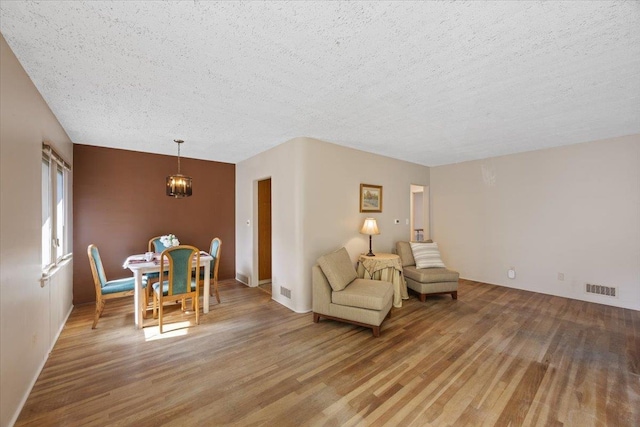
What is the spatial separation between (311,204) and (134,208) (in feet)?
10.6

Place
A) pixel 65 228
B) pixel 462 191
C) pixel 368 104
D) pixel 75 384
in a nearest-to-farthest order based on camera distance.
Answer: pixel 75 384, pixel 368 104, pixel 65 228, pixel 462 191

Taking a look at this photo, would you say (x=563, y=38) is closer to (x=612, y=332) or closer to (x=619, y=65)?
(x=619, y=65)

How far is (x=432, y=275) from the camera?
402cm

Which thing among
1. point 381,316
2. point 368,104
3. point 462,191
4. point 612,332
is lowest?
point 612,332

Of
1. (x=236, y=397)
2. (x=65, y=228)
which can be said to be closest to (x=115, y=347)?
(x=236, y=397)

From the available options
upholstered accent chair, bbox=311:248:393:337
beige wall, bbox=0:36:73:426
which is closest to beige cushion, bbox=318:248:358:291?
upholstered accent chair, bbox=311:248:393:337

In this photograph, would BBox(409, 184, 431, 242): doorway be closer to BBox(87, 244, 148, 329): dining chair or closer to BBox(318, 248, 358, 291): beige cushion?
BBox(318, 248, 358, 291): beige cushion

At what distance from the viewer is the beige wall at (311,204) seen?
143 inches

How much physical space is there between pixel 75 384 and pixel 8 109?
2.14 meters

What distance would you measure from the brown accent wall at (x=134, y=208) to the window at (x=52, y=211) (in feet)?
2.63

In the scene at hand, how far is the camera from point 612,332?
2957 mm

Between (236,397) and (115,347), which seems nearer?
(236,397)

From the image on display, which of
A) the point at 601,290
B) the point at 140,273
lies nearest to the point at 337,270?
the point at 140,273

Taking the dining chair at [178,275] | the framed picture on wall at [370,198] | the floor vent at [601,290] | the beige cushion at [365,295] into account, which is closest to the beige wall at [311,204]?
the framed picture on wall at [370,198]
